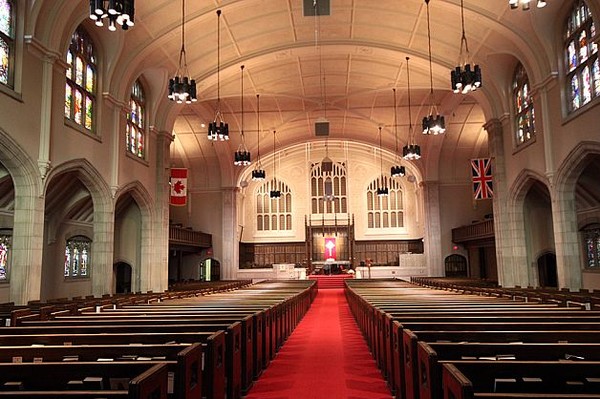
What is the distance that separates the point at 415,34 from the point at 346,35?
8.66 ft

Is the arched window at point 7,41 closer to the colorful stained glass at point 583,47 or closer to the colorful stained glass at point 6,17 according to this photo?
the colorful stained glass at point 6,17

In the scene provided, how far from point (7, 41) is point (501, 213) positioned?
1723 centimetres

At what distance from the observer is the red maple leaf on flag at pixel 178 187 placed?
21.5m

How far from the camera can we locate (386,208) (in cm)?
3744

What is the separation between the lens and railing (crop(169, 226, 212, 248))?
25.3m

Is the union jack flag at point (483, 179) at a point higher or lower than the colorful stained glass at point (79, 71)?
lower

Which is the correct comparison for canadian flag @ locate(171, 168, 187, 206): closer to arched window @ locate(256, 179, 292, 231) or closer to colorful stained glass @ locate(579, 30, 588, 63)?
colorful stained glass @ locate(579, 30, 588, 63)

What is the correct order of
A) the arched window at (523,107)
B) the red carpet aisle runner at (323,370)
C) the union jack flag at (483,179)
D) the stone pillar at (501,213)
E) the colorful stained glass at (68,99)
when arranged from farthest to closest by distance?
the union jack flag at (483,179) < the stone pillar at (501,213) < the arched window at (523,107) < the colorful stained glass at (68,99) < the red carpet aisle runner at (323,370)

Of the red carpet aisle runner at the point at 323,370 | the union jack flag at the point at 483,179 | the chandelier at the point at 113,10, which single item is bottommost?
the red carpet aisle runner at the point at 323,370

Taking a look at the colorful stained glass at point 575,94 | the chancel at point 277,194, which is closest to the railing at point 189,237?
the chancel at point 277,194

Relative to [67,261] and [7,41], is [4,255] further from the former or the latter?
[7,41]

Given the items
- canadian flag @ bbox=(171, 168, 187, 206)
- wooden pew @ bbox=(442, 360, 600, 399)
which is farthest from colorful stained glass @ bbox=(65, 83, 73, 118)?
wooden pew @ bbox=(442, 360, 600, 399)

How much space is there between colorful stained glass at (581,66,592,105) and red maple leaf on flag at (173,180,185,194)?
15.4 meters

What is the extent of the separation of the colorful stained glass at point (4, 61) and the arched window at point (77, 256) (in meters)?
9.14
